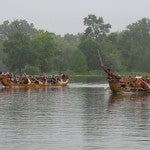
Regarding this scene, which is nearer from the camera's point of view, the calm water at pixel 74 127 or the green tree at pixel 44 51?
the calm water at pixel 74 127

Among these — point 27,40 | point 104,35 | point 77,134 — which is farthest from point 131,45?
point 77,134

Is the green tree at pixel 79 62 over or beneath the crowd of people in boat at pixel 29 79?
over

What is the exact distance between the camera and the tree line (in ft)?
432

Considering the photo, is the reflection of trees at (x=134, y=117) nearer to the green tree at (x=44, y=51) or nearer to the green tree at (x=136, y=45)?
the green tree at (x=44, y=51)

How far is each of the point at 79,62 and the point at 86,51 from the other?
775 cm

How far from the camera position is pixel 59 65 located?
491 feet

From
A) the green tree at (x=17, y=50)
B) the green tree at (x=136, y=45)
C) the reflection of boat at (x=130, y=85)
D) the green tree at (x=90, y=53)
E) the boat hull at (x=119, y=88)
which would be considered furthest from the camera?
the green tree at (x=136, y=45)

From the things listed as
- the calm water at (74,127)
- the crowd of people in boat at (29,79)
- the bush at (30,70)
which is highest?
the bush at (30,70)

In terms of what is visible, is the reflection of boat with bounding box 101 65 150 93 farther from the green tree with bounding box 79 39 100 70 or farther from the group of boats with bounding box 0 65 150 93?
the green tree with bounding box 79 39 100 70

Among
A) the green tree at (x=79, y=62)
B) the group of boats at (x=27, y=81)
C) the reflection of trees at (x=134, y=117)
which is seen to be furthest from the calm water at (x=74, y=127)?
the green tree at (x=79, y=62)

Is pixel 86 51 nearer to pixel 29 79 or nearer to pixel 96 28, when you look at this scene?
pixel 96 28

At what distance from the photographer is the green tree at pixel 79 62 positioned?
479 ft

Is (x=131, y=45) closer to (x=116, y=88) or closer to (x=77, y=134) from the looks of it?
(x=116, y=88)

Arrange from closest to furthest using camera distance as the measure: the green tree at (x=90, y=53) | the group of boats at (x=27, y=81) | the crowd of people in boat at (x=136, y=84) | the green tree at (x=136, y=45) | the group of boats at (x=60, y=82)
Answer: the group of boats at (x=60, y=82) → the crowd of people in boat at (x=136, y=84) → the group of boats at (x=27, y=81) → the green tree at (x=90, y=53) → the green tree at (x=136, y=45)
